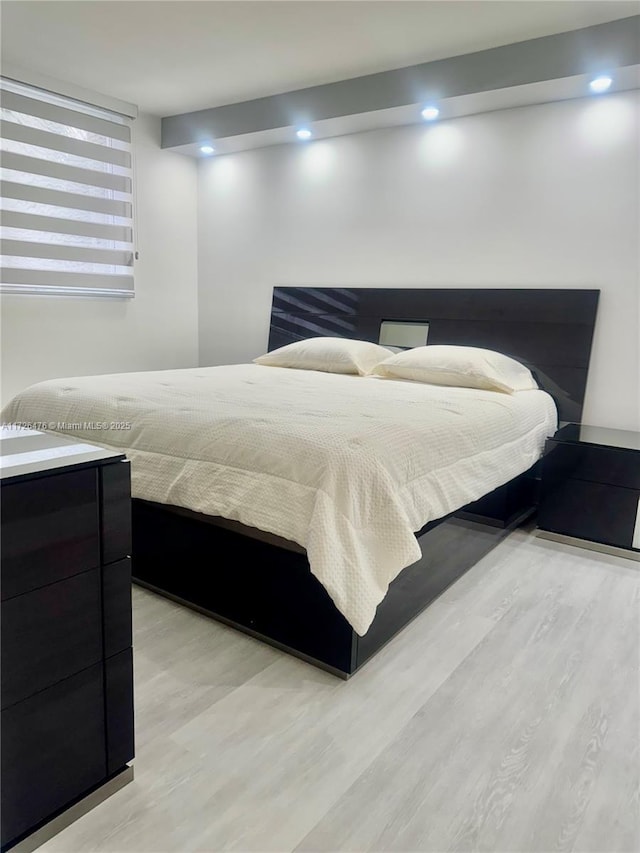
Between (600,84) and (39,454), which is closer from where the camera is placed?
(39,454)

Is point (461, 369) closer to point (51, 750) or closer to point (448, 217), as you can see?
point (448, 217)

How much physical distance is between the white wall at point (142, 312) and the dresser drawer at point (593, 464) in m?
3.09

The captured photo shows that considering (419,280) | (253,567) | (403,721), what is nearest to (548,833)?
(403,721)

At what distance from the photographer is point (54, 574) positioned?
1.14 m

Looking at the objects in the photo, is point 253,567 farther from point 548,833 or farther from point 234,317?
point 234,317

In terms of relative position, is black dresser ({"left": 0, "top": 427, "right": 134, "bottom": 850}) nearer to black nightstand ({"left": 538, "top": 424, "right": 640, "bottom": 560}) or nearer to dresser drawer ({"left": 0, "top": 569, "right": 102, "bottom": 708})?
dresser drawer ({"left": 0, "top": 569, "right": 102, "bottom": 708})

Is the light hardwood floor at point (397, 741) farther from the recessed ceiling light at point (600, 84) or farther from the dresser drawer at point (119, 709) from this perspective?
the recessed ceiling light at point (600, 84)

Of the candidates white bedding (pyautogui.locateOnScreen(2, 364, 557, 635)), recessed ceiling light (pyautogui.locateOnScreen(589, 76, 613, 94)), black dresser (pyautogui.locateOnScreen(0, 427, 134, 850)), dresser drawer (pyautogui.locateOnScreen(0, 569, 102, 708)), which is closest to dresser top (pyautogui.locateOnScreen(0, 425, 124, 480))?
black dresser (pyautogui.locateOnScreen(0, 427, 134, 850))

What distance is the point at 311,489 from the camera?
1.72 m

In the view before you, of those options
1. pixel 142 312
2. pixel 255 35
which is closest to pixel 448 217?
pixel 255 35

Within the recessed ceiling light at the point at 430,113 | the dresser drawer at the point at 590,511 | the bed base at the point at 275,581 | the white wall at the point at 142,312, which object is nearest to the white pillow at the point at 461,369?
the dresser drawer at the point at 590,511

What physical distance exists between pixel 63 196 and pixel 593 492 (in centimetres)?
365

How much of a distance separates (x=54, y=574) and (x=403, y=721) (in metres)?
1.00

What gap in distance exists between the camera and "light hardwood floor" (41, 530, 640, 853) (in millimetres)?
1252
